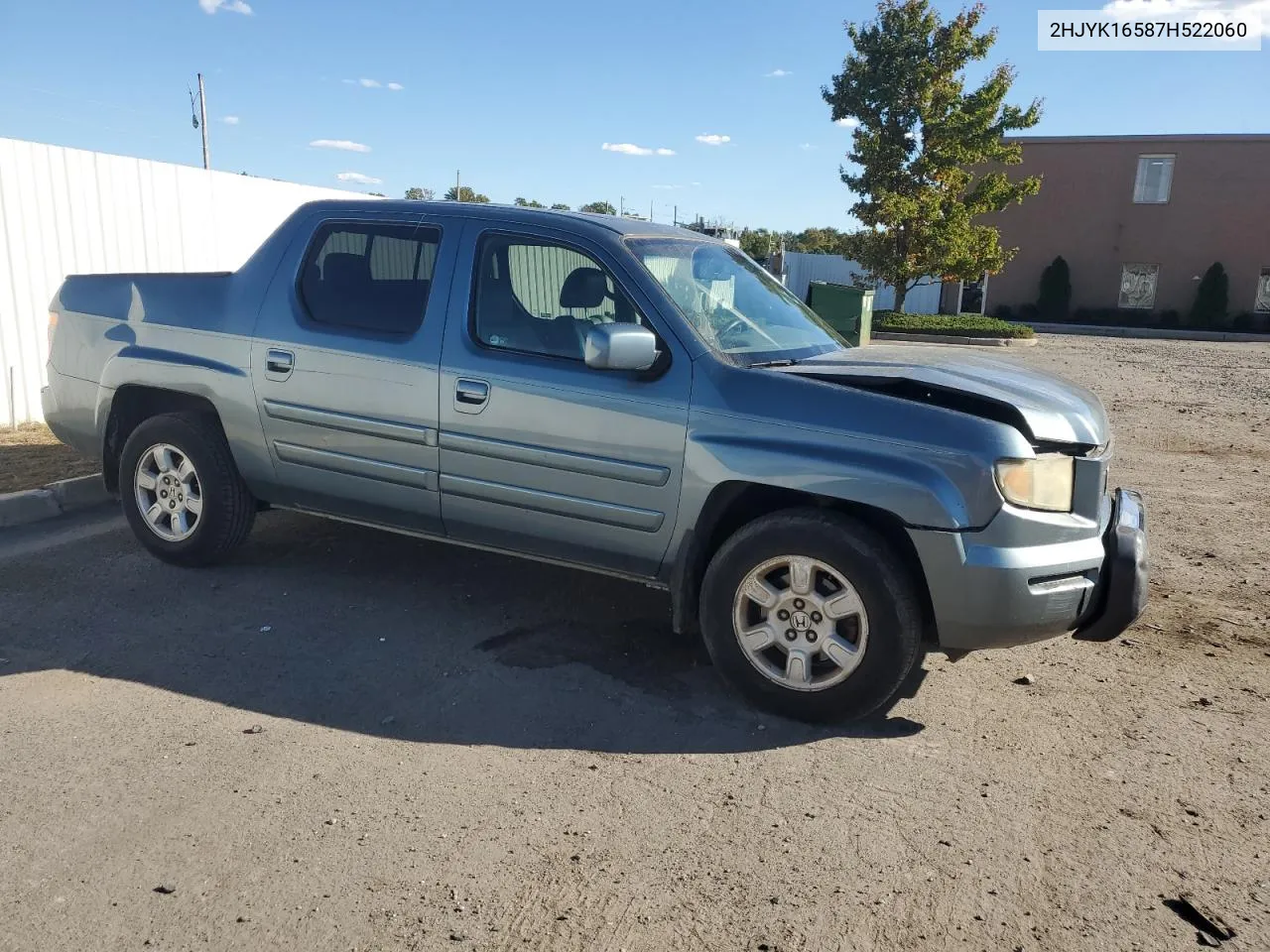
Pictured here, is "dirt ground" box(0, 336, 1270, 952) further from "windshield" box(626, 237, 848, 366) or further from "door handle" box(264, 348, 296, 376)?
"windshield" box(626, 237, 848, 366)

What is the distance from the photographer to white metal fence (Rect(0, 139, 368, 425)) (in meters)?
8.66

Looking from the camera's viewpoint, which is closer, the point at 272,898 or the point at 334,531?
the point at 272,898

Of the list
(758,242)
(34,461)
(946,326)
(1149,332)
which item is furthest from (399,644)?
(758,242)

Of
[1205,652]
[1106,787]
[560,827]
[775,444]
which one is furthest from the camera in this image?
[1205,652]

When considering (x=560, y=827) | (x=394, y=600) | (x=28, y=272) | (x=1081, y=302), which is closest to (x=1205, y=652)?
(x=560, y=827)

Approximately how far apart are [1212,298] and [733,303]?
33835 mm

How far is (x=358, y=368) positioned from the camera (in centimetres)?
464

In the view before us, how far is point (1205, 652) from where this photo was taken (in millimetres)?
4617

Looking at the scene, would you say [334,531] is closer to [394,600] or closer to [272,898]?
[394,600]

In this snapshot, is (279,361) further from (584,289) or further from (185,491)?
(584,289)

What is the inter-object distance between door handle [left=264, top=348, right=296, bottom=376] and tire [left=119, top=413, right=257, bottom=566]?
1.88 ft

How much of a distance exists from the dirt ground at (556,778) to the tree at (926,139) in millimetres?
21649

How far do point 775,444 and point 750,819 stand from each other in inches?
54.3

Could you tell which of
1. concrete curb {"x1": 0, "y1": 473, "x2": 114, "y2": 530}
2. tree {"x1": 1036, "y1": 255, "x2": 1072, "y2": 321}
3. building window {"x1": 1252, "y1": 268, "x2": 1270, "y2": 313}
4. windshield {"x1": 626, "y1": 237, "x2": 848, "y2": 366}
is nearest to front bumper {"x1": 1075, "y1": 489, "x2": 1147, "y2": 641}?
windshield {"x1": 626, "y1": 237, "x2": 848, "y2": 366}
